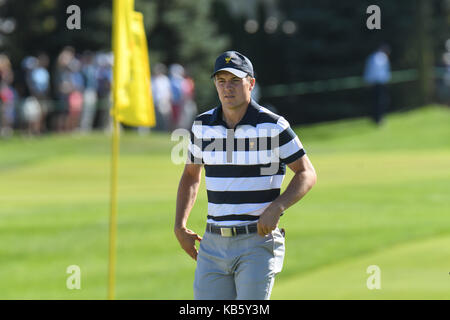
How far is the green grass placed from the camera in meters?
12.6

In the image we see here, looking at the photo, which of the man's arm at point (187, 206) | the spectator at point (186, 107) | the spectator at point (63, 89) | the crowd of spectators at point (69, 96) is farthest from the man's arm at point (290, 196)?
the spectator at point (186, 107)

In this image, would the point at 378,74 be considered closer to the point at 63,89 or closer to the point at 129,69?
the point at 63,89

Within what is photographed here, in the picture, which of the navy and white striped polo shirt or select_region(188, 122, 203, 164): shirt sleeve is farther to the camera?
select_region(188, 122, 203, 164): shirt sleeve

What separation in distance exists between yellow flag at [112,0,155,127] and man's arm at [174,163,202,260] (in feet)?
13.2

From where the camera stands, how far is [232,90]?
6043 mm

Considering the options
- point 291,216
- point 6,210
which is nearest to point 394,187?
point 291,216

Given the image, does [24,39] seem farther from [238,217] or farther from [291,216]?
[238,217]

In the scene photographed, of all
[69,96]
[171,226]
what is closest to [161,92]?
[69,96]

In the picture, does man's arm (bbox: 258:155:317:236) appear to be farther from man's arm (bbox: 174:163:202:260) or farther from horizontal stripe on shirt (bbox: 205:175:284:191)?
man's arm (bbox: 174:163:202:260)

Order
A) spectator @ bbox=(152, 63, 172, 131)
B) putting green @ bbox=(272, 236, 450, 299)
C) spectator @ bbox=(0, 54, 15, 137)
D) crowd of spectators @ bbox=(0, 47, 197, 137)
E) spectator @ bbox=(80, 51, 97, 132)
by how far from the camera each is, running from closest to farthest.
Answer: putting green @ bbox=(272, 236, 450, 299), spectator @ bbox=(0, 54, 15, 137), crowd of spectators @ bbox=(0, 47, 197, 137), spectator @ bbox=(80, 51, 97, 132), spectator @ bbox=(152, 63, 172, 131)

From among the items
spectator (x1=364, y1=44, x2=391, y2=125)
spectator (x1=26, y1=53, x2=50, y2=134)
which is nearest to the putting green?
spectator (x1=26, y1=53, x2=50, y2=134)
